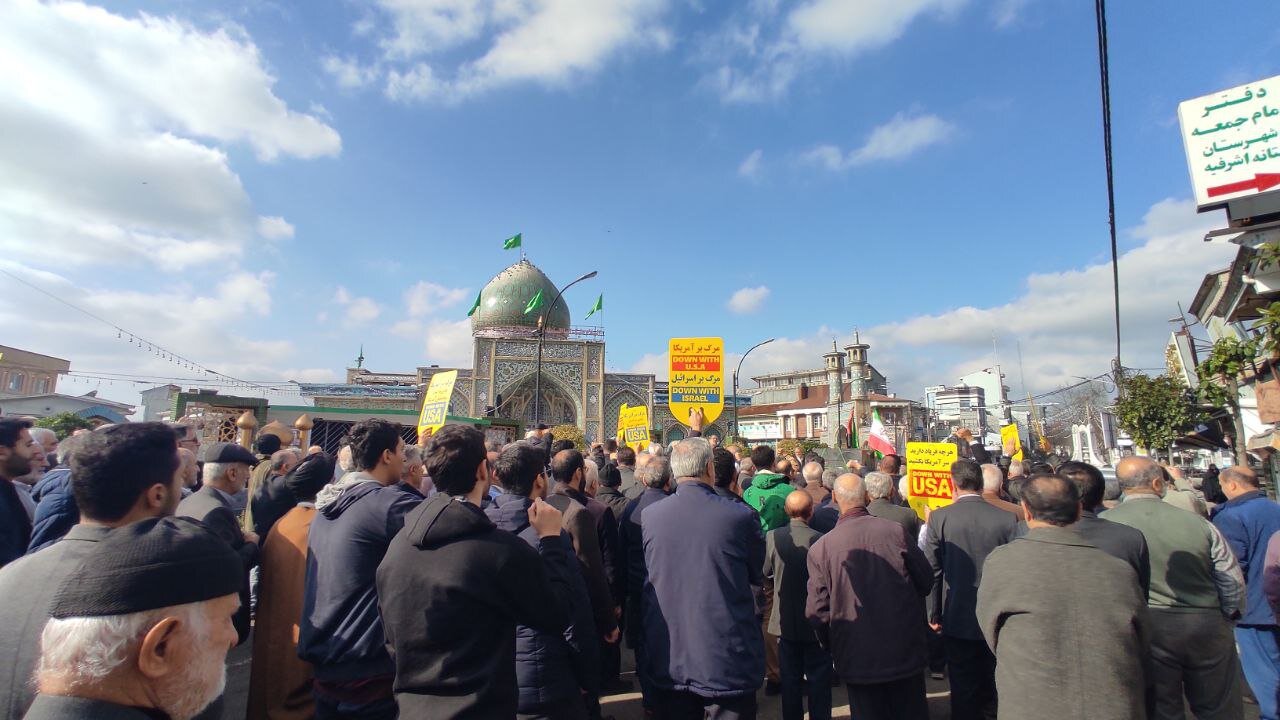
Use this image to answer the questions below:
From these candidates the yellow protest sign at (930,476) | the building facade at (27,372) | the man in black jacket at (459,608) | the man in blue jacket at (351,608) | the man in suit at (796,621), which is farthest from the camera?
the building facade at (27,372)

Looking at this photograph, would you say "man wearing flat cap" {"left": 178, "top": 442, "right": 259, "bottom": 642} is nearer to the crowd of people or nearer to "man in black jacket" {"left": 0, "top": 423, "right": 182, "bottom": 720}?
the crowd of people

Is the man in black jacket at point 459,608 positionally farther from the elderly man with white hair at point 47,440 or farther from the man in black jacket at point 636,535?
the elderly man with white hair at point 47,440

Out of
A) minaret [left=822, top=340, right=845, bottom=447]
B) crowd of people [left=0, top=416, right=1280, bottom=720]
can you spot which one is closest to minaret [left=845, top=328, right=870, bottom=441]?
minaret [left=822, top=340, right=845, bottom=447]

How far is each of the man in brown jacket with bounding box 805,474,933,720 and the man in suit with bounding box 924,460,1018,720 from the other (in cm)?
82

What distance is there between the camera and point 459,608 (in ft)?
6.99

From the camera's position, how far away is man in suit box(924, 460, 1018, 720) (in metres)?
4.07

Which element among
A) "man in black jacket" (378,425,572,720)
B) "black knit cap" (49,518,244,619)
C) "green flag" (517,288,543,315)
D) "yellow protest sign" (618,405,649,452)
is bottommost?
"man in black jacket" (378,425,572,720)

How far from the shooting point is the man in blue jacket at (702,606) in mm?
2963

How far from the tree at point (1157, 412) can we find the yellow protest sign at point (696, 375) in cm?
1056

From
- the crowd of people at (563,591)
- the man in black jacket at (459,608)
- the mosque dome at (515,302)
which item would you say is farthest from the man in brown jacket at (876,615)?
the mosque dome at (515,302)

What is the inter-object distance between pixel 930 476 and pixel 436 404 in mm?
6435

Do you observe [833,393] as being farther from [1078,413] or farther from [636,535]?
[636,535]

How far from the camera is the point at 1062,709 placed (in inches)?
96.6

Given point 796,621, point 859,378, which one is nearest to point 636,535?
point 796,621
